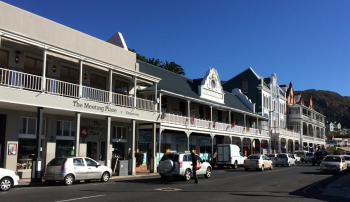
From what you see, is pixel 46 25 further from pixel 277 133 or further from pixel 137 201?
pixel 277 133

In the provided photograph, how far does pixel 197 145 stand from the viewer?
37438 mm

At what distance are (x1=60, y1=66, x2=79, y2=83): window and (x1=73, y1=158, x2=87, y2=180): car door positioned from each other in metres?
6.91

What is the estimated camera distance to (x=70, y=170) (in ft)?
54.6

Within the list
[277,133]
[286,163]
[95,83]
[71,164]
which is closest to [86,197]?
[71,164]

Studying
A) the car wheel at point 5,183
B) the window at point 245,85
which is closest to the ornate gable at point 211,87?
the window at point 245,85

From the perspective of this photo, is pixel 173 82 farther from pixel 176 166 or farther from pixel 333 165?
pixel 333 165

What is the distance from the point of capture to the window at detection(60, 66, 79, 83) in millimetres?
22156

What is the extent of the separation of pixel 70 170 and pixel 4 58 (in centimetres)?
734

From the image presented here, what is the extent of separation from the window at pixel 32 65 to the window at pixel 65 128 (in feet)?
11.8

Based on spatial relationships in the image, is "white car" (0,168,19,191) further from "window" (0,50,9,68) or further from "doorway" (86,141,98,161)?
"doorway" (86,141,98,161)

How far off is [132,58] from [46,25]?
332 inches

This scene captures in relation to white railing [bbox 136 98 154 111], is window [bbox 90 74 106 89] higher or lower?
higher

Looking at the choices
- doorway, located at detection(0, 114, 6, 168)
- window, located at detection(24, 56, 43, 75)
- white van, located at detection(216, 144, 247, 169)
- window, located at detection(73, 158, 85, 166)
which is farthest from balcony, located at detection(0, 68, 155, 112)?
white van, located at detection(216, 144, 247, 169)

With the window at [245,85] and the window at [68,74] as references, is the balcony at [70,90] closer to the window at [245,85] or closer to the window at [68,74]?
the window at [68,74]
